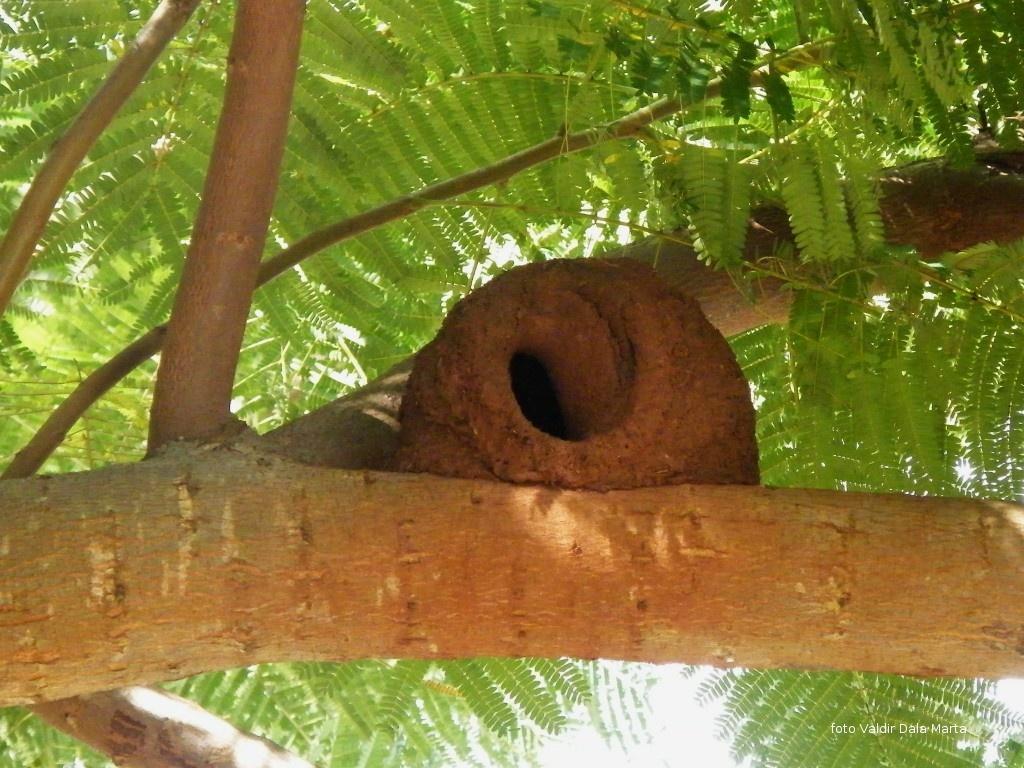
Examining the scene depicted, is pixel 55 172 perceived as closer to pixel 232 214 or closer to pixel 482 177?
pixel 232 214

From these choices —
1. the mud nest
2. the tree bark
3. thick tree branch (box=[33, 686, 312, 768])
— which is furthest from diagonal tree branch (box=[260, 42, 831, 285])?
thick tree branch (box=[33, 686, 312, 768])

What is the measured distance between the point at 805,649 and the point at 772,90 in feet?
3.97

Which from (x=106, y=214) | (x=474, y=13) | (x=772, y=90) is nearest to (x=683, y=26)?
(x=772, y=90)

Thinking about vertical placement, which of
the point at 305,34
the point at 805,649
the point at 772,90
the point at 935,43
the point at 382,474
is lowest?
the point at 805,649

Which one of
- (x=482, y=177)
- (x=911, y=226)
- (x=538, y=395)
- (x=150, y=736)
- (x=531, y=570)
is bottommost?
(x=150, y=736)

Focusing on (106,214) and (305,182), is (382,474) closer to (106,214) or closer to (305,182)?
(305,182)

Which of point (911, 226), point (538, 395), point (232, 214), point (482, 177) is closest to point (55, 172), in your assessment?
point (232, 214)

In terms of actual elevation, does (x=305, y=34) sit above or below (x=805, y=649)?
above

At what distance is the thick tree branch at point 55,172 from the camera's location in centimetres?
276

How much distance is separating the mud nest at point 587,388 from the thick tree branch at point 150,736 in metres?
0.96

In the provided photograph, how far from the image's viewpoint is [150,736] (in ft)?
10.1

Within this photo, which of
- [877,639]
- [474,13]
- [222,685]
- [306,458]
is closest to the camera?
[877,639]

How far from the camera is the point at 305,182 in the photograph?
145 inches

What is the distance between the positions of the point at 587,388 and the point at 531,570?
0.87 m
